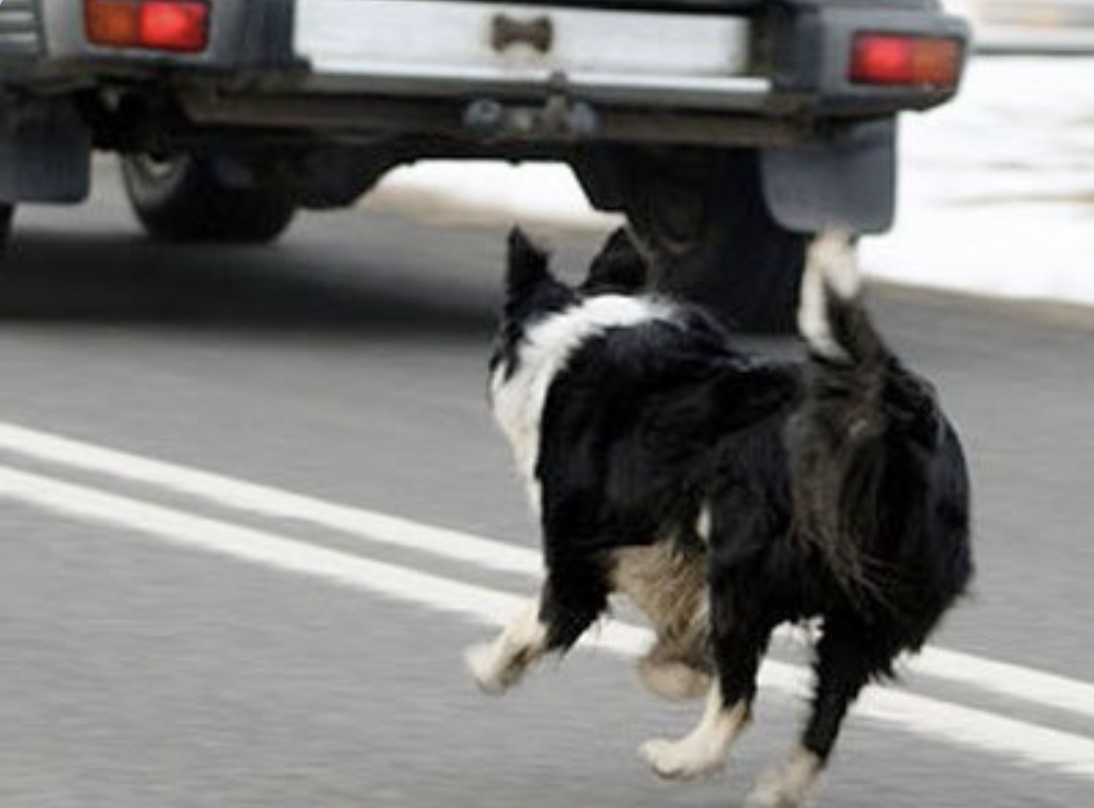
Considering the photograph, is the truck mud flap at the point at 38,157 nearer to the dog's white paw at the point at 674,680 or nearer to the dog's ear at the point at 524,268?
the dog's ear at the point at 524,268

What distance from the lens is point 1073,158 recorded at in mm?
16172

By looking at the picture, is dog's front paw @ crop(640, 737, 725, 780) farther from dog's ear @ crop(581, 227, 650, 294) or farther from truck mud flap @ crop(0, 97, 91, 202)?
truck mud flap @ crop(0, 97, 91, 202)

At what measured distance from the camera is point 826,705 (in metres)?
5.18

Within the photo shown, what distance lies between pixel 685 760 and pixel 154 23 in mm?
4585

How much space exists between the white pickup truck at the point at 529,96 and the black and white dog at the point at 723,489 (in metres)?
3.96

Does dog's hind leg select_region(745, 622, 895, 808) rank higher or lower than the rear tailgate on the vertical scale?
higher

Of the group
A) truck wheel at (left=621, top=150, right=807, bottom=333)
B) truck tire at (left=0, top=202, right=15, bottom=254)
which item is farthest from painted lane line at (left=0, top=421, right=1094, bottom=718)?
truck wheel at (left=621, top=150, right=807, bottom=333)

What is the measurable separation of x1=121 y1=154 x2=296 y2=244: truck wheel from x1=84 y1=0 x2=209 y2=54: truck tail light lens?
325 centimetres

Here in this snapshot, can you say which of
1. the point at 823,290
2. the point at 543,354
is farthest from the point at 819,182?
the point at 823,290

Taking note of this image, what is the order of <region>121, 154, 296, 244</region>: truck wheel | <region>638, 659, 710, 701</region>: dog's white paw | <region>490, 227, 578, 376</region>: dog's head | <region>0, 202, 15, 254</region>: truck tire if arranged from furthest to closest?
<region>121, 154, 296, 244</region>: truck wheel < <region>0, 202, 15, 254</region>: truck tire < <region>490, 227, 578, 376</region>: dog's head < <region>638, 659, 710, 701</region>: dog's white paw

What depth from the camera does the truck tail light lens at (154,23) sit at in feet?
30.9

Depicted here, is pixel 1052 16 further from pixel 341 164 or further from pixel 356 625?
pixel 356 625

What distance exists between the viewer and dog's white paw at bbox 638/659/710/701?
213 inches

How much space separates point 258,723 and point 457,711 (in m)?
0.37
